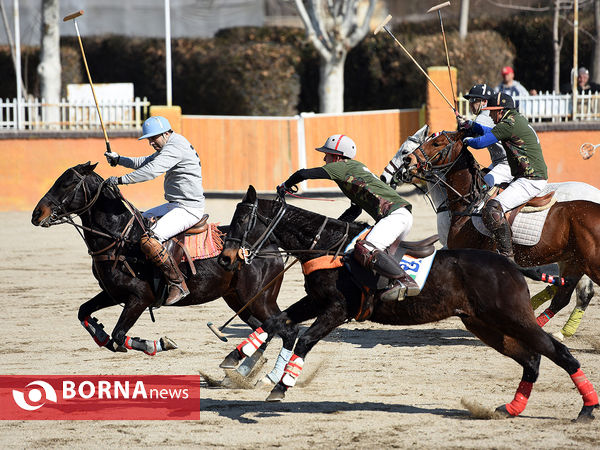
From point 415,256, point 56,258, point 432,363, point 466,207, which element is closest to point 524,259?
point 466,207

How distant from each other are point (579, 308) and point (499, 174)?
5.78 feet

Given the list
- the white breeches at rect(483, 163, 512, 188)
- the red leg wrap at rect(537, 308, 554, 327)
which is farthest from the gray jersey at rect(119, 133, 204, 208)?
the red leg wrap at rect(537, 308, 554, 327)

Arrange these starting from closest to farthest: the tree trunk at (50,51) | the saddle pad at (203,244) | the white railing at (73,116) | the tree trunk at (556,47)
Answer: the saddle pad at (203,244), the white railing at (73,116), the tree trunk at (50,51), the tree trunk at (556,47)

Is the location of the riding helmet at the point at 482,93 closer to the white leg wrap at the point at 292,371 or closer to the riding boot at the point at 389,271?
the riding boot at the point at 389,271

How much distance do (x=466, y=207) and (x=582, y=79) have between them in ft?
40.8

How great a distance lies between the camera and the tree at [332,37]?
1040 inches

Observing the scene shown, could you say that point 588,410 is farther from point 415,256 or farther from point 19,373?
point 19,373

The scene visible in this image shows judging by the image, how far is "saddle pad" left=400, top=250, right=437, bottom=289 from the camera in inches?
295

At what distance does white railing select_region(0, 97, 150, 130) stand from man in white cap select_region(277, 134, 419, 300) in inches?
572

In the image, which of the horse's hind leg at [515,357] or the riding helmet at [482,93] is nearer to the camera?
the horse's hind leg at [515,357]

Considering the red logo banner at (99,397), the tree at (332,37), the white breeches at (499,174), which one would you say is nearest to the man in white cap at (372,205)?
the red logo banner at (99,397)

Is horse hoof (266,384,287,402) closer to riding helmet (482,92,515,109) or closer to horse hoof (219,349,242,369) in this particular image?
horse hoof (219,349,242,369)

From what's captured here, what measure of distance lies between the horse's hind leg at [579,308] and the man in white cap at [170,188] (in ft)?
14.1

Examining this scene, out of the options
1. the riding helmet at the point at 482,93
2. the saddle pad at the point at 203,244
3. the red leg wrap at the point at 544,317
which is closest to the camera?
the saddle pad at the point at 203,244
